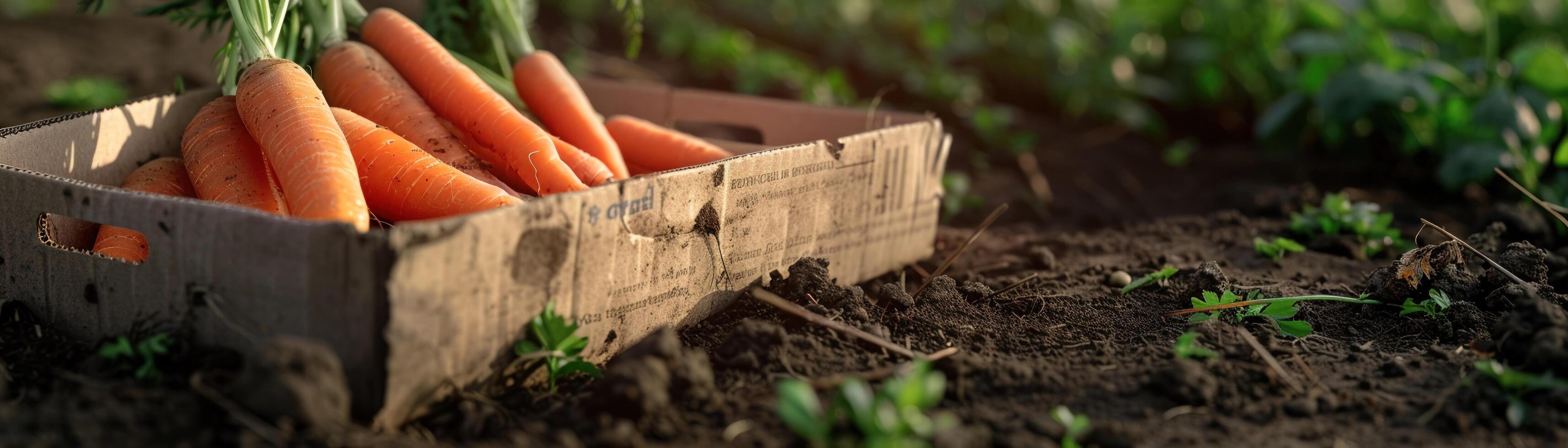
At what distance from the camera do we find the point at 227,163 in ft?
7.54

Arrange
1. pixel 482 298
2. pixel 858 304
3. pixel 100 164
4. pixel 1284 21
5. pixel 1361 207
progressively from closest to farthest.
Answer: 1. pixel 482 298
2. pixel 858 304
3. pixel 100 164
4. pixel 1361 207
5. pixel 1284 21

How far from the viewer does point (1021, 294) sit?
249cm

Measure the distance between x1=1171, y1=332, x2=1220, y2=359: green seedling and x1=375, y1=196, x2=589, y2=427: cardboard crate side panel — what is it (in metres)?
1.16

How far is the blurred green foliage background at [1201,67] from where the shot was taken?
144 inches

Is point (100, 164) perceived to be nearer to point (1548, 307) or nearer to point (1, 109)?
point (1, 109)

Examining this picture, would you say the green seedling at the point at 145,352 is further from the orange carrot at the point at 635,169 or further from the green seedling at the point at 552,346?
the orange carrot at the point at 635,169

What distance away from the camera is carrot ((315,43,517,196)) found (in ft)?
8.56

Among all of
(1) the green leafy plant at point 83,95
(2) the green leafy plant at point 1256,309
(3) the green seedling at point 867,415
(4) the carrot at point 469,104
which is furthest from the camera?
(1) the green leafy plant at point 83,95

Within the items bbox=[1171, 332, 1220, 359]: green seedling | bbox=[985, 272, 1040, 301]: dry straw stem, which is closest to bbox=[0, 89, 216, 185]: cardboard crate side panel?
bbox=[985, 272, 1040, 301]: dry straw stem

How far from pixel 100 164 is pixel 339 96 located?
0.56 metres

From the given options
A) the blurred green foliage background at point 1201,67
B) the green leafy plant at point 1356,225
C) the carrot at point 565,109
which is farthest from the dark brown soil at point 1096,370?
the blurred green foliage background at point 1201,67

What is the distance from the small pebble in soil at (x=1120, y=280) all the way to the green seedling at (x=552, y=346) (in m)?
1.45

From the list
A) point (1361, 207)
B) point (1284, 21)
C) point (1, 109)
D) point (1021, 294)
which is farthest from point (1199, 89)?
point (1, 109)

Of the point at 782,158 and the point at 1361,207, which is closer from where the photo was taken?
the point at 782,158
